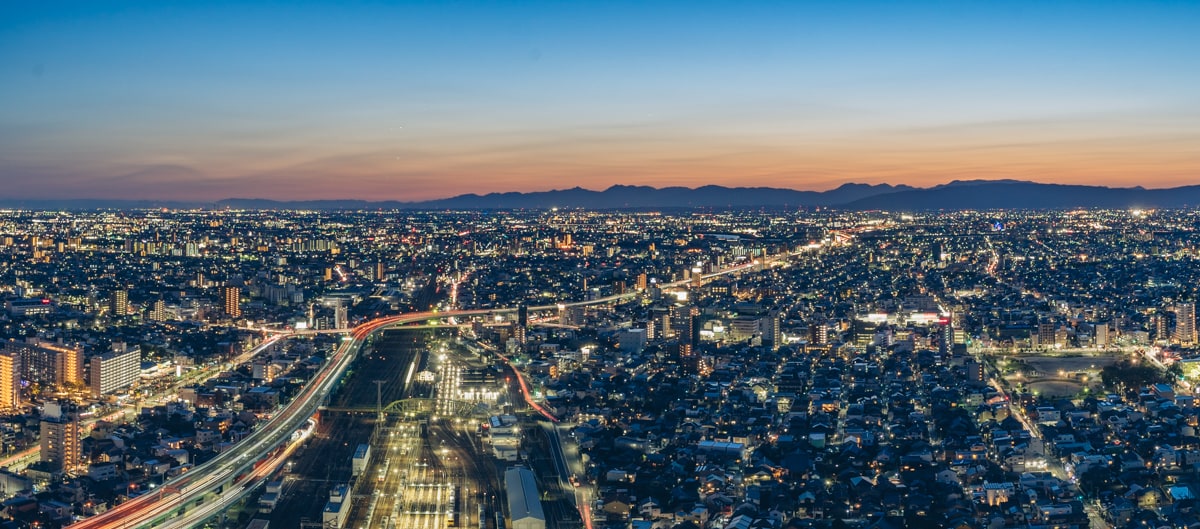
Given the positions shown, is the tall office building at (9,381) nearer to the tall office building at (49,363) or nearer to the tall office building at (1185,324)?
the tall office building at (49,363)

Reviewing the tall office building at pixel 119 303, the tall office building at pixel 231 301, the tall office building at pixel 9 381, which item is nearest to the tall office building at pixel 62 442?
the tall office building at pixel 9 381

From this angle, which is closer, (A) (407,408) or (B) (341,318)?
(A) (407,408)

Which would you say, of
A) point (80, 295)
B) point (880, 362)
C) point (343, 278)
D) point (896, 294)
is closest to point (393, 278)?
point (343, 278)

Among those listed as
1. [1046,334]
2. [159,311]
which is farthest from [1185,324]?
[159,311]

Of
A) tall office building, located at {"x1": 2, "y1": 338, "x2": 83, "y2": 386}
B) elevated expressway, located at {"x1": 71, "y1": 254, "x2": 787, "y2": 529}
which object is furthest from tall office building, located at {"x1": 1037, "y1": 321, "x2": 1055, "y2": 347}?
tall office building, located at {"x1": 2, "y1": 338, "x2": 83, "y2": 386}

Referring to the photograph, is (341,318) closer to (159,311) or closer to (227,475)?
(159,311)

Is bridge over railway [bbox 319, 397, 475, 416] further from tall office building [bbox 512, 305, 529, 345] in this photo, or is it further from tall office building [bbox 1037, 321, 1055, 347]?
tall office building [bbox 1037, 321, 1055, 347]
